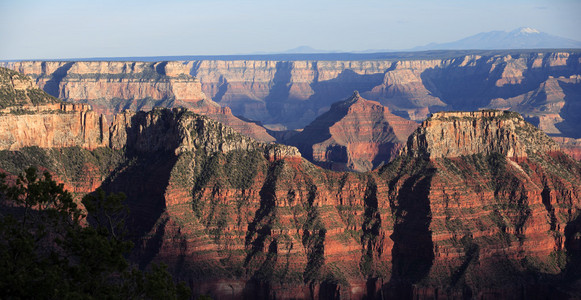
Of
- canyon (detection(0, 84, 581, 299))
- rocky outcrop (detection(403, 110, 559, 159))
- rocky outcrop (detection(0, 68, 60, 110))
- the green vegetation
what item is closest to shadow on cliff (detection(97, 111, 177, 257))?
canyon (detection(0, 84, 581, 299))

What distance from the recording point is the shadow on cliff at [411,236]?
134625 millimetres

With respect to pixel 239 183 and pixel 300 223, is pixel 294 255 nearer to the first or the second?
pixel 300 223

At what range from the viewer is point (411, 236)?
13900 cm

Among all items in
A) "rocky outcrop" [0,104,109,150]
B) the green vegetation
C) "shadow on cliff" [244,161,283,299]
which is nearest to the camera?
the green vegetation

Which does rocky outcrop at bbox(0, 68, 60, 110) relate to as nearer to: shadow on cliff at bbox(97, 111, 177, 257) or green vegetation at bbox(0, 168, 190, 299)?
shadow on cliff at bbox(97, 111, 177, 257)

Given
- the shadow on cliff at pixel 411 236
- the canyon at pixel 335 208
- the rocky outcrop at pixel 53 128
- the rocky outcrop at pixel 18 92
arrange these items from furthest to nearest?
the rocky outcrop at pixel 18 92
the rocky outcrop at pixel 53 128
the shadow on cliff at pixel 411 236
the canyon at pixel 335 208

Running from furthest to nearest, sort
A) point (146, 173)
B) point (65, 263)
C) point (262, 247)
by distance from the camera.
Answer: point (146, 173), point (262, 247), point (65, 263)

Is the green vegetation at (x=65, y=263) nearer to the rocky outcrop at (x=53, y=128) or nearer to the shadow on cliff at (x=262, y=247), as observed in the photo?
the shadow on cliff at (x=262, y=247)

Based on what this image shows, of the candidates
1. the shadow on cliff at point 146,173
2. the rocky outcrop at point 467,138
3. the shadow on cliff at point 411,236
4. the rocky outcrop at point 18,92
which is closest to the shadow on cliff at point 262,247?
the shadow on cliff at point 146,173

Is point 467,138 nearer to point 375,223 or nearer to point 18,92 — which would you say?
point 375,223

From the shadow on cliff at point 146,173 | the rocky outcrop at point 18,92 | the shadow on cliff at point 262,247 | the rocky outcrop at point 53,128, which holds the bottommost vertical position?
the shadow on cliff at point 262,247

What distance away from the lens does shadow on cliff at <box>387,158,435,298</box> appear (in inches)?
5300

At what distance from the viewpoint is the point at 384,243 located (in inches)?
5477

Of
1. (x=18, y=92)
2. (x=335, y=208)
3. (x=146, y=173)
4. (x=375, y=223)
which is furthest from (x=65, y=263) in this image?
(x=18, y=92)
